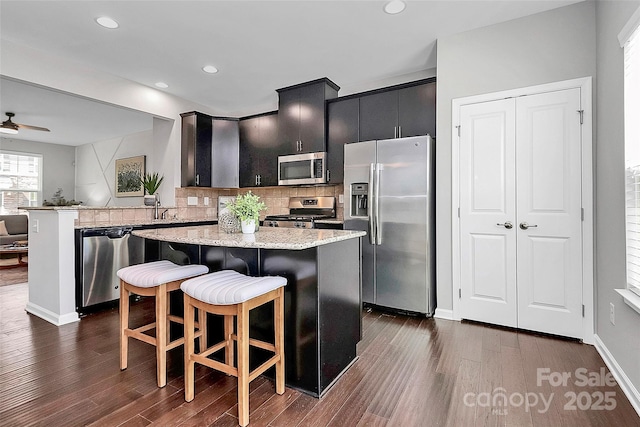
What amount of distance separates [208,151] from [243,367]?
3.89 m

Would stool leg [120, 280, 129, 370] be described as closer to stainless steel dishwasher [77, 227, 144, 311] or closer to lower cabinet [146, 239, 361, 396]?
lower cabinet [146, 239, 361, 396]

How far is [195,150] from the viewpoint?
4594mm

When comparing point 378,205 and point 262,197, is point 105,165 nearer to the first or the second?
point 262,197

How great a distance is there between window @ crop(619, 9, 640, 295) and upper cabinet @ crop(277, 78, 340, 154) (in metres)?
2.79

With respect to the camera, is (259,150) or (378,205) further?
(259,150)

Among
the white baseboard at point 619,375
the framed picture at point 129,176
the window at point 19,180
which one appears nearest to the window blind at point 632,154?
the white baseboard at point 619,375

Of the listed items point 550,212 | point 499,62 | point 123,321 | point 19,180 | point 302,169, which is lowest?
point 123,321

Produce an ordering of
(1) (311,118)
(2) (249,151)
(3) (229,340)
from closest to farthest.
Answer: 1. (3) (229,340)
2. (1) (311,118)
3. (2) (249,151)

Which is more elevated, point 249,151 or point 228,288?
point 249,151

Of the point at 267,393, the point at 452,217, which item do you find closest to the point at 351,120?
the point at 452,217

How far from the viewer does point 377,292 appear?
128 inches

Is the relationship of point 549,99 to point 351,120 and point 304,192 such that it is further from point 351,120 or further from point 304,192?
point 304,192

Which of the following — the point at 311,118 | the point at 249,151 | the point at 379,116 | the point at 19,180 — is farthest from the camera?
the point at 19,180

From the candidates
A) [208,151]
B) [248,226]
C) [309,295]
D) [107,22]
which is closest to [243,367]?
[309,295]
